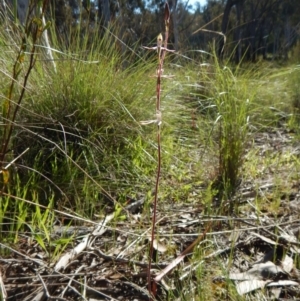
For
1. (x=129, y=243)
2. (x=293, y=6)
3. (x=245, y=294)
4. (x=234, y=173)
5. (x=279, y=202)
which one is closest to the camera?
(x=245, y=294)

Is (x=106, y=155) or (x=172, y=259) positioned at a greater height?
(x=106, y=155)

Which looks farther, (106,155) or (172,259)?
(106,155)

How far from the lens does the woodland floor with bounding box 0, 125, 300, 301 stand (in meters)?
1.34

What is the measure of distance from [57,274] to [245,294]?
52 cm

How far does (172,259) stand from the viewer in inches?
62.3

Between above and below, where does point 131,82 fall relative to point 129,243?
above

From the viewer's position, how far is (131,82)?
2.79 m

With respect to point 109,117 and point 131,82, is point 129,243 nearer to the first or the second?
point 109,117

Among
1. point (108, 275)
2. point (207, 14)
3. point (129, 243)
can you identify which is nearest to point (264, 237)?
point (129, 243)

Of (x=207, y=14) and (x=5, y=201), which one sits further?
(x=207, y=14)

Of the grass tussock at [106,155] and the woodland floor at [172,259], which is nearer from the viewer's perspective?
the woodland floor at [172,259]

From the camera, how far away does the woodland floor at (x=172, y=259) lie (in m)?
1.34

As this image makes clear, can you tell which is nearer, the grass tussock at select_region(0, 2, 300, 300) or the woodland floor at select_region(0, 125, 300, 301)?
the woodland floor at select_region(0, 125, 300, 301)

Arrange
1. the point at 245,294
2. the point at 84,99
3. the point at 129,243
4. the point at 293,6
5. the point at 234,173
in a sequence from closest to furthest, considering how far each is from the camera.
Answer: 1. the point at 245,294
2. the point at 129,243
3. the point at 234,173
4. the point at 84,99
5. the point at 293,6
